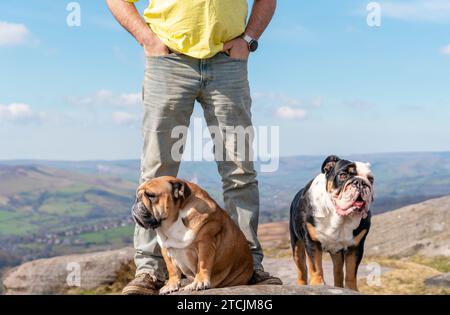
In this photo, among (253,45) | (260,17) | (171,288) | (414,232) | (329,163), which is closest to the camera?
(171,288)

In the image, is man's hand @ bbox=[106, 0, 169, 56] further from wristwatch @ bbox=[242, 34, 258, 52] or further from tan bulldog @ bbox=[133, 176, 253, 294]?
tan bulldog @ bbox=[133, 176, 253, 294]

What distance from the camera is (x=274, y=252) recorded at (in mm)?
16562

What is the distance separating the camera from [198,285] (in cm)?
612

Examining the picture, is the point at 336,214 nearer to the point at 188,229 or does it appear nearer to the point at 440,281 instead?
the point at 188,229

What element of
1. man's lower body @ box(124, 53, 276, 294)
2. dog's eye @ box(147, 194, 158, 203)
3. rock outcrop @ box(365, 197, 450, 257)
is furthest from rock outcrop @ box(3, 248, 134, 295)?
dog's eye @ box(147, 194, 158, 203)

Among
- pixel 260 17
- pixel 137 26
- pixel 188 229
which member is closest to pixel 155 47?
pixel 137 26

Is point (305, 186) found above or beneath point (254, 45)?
beneath

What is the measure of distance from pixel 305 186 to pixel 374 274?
19.3ft

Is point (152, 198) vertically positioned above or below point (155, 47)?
below

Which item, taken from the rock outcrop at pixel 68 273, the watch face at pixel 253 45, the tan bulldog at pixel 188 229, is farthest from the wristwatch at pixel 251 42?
the rock outcrop at pixel 68 273

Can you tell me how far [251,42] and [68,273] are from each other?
29.4 feet

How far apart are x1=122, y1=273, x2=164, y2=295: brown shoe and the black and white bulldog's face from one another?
227cm
